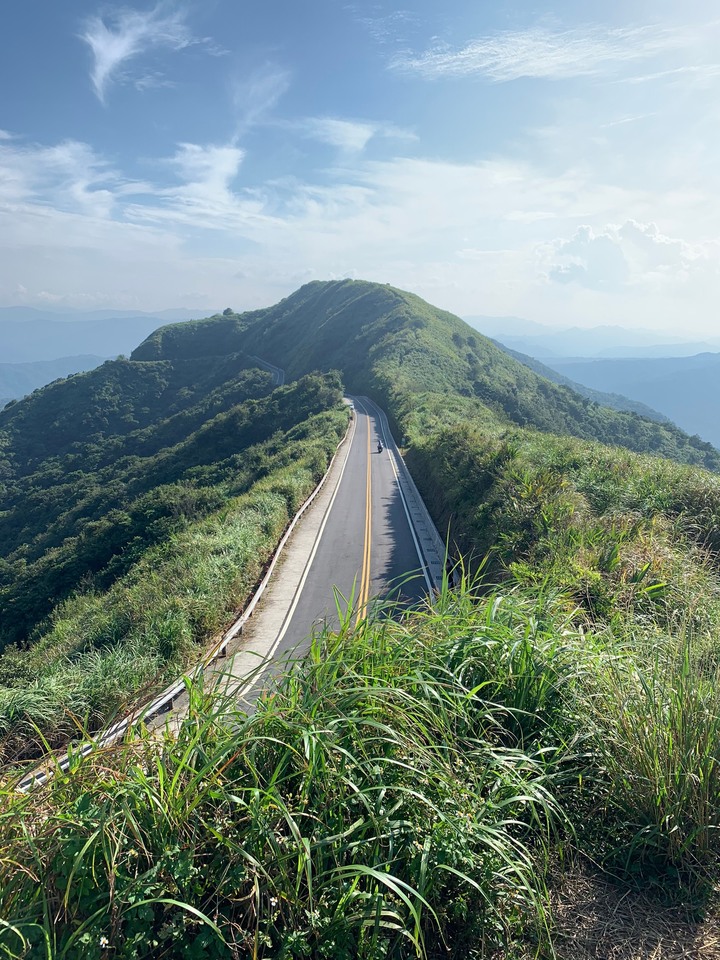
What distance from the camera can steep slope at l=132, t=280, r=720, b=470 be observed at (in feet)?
201

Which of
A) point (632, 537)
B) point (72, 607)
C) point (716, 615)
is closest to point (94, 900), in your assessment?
point (716, 615)

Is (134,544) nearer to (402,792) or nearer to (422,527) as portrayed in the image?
(422,527)

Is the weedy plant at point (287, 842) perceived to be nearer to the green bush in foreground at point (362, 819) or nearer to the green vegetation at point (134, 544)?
the green bush in foreground at point (362, 819)

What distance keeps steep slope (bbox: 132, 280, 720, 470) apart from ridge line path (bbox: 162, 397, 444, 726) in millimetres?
13734

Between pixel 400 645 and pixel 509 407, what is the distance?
217ft

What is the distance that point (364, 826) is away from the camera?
8.64 feet

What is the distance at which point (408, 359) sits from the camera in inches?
2813

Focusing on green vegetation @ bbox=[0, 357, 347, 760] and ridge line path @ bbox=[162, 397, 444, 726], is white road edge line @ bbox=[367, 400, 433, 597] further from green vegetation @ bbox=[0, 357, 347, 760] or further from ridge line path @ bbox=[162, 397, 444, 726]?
green vegetation @ bbox=[0, 357, 347, 760]

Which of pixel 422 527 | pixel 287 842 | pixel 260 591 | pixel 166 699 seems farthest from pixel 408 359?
pixel 287 842

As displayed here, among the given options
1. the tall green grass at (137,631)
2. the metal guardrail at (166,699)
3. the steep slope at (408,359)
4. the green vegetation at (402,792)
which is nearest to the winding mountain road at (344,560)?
the metal guardrail at (166,699)

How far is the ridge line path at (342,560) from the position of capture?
12.4 metres

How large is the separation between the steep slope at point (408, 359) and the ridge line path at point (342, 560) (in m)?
13.7

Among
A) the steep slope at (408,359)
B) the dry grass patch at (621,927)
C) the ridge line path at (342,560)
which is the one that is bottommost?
the ridge line path at (342,560)

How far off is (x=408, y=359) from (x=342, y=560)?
57.5m
